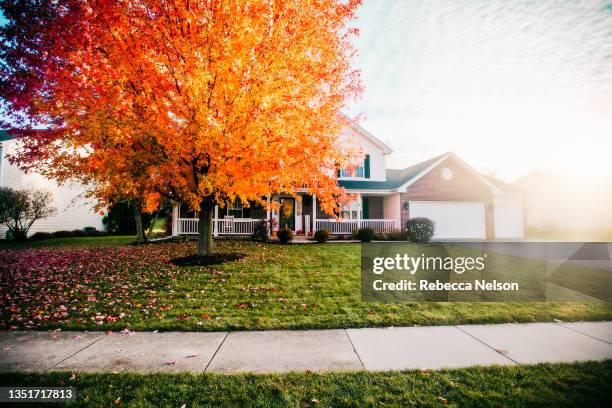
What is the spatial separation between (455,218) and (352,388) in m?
20.4

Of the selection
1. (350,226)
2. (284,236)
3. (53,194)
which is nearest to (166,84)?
(284,236)

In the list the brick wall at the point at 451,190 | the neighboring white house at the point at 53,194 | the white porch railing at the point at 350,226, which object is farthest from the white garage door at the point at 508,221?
the neighboring white house at the point at 53,194

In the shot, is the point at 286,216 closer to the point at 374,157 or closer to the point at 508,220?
the point at 374,157

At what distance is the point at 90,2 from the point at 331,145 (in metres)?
7.37

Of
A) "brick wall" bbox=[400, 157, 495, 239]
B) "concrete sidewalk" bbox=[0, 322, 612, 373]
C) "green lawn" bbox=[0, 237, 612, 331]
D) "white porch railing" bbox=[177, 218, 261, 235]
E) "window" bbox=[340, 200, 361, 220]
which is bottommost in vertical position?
"concrete sidewalk" bbox=[0, 322, 612, 373]

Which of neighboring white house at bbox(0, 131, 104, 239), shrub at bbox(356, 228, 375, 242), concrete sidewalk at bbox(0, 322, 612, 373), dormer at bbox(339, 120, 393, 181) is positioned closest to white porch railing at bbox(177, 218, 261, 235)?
neighboring white house at bbox(0, 131, 104, 239)

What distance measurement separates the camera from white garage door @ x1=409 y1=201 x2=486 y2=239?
20.4 meters

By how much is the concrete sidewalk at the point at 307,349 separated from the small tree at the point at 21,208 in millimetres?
19476

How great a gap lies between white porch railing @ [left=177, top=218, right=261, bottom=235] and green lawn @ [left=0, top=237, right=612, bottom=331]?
31.1 feet

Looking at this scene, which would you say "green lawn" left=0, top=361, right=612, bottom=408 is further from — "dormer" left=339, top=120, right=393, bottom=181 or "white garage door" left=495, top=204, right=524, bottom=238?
"white garage door" left=495, top=204, right=524, bottom=238

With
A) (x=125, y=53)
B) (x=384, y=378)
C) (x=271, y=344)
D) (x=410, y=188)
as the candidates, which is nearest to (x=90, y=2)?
(x=125, y=53)

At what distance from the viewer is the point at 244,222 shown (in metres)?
19.7

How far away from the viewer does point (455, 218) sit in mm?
20812

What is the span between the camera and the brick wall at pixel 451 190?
20.0 meters
